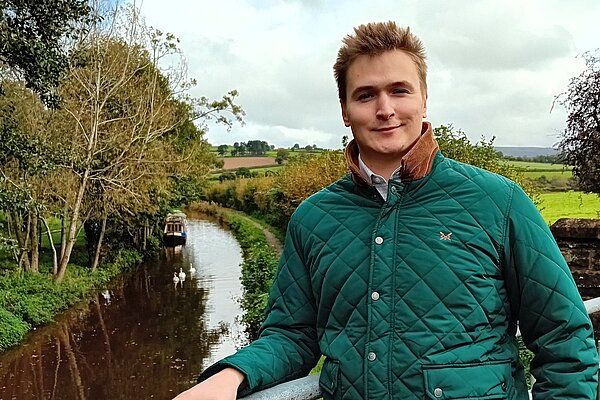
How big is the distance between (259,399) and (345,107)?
2.58 ft

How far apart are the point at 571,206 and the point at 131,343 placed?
10504 millimetres

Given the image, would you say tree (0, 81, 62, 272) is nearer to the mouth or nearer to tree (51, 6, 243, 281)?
tree (51, 6, 243, 281)

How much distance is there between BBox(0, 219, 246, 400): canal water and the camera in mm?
12859

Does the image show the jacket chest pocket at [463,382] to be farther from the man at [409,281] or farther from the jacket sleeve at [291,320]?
the jacket sleeve at [291,320]

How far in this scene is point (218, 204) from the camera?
65.5 metres

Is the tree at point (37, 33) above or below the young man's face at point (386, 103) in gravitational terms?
above

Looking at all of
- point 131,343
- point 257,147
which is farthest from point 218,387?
point 257,147

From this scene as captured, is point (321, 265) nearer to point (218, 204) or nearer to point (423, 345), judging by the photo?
point (423, 345)

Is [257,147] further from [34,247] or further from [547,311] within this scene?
[547,311]

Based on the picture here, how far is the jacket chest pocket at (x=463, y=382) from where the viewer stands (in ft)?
4.81

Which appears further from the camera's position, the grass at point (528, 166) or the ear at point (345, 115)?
the grass at point (528, 166)

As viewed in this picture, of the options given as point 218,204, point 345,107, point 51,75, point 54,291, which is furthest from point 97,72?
point 218,204

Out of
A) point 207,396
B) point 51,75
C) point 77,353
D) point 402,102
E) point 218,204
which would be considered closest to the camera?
point 207,396

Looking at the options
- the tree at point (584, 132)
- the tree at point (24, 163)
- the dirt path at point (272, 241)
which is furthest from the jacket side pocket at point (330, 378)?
the dirt path at point (272, 241)
